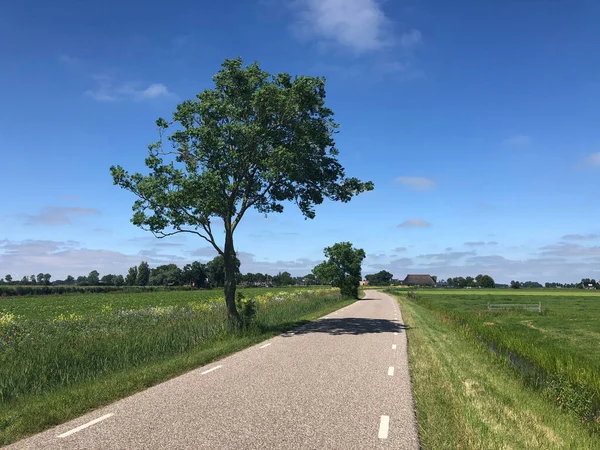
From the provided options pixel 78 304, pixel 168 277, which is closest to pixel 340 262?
pixel 78 304

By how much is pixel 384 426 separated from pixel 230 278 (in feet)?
44.3

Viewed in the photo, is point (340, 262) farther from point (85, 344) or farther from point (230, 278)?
point (85, 344)

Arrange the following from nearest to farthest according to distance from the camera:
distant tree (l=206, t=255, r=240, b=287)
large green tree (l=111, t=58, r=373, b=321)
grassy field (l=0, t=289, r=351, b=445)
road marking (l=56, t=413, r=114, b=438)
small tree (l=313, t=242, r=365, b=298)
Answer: road marking (l=56, t=413, r=114, b=438) → grassy field (l=0, t=289, r=351, b=445) → large green tree (l=111, t=58, r=373, b=321) → small tree (l=313, t=242, r=365, b=298) → distant tree (l=206, t=255, r=240, b=287)

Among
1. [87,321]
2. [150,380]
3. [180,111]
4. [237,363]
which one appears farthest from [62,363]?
[180,111]

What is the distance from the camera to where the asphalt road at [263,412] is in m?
5.77

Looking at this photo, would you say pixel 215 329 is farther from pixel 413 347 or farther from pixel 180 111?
pixel 180 111

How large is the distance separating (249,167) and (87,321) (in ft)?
31.1

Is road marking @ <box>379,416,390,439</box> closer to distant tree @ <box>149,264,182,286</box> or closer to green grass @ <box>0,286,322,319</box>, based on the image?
green grass @ <box>0,286,322,319</box>

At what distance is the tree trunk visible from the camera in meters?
18.8

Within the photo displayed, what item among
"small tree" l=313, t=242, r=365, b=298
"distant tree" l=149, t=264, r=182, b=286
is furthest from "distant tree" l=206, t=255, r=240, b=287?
"small tree" l=313, t=242, r=365, b=298

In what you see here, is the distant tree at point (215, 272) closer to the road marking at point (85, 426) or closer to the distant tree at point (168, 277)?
the distant tree at point (168, 277)

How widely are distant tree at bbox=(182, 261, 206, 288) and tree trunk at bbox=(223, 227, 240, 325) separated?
167040mm

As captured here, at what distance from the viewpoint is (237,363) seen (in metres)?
11.6

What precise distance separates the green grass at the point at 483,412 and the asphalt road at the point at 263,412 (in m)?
0.34
